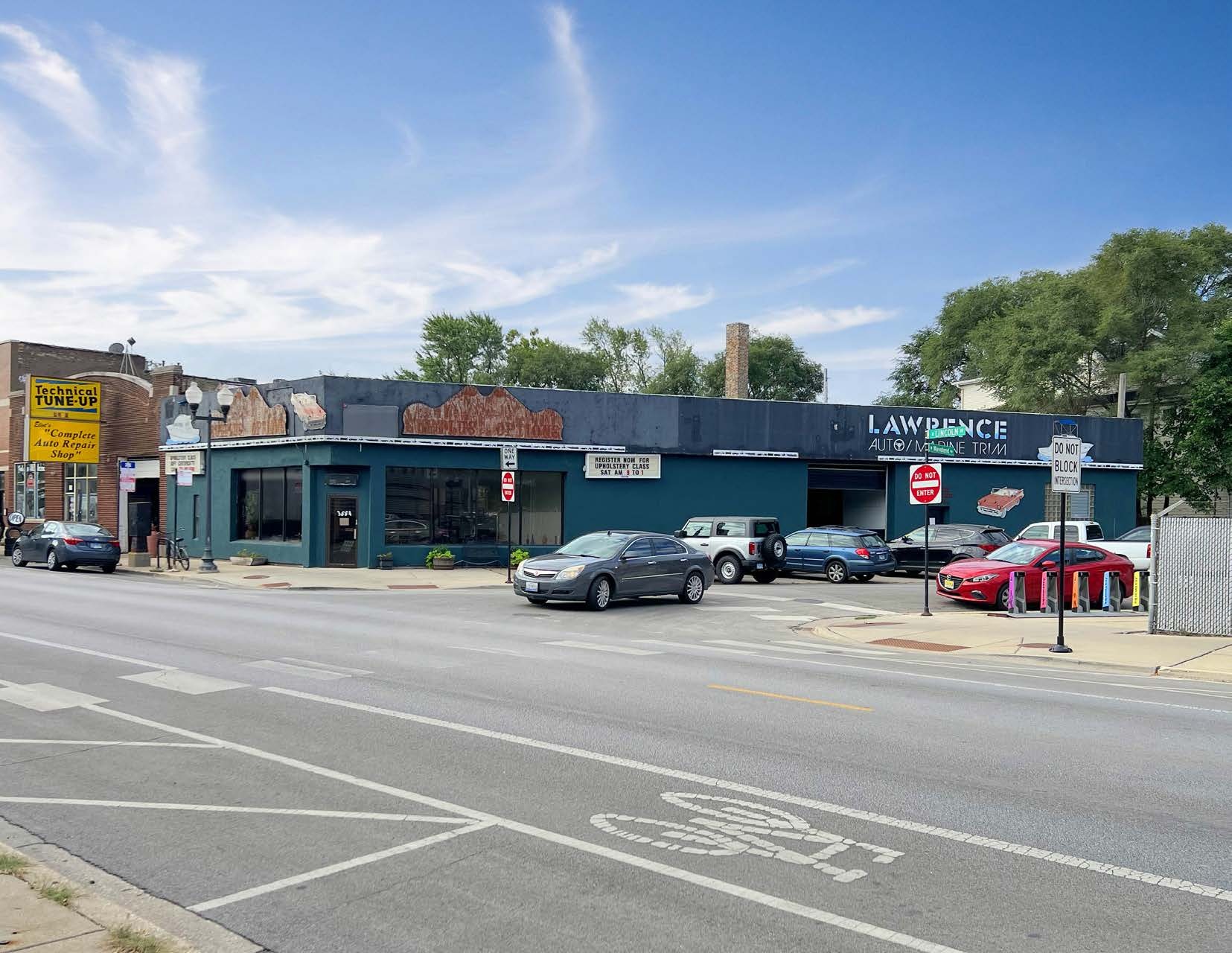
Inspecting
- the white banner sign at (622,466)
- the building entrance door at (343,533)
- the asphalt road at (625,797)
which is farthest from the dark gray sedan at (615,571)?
the building entrance door at (343,533)

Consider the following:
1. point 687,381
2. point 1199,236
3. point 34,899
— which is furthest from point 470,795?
point 687,381

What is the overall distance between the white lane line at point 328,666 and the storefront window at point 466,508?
1977cm

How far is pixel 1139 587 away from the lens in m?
22.0

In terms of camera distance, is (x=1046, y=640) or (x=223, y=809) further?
(x=1046, y=640)

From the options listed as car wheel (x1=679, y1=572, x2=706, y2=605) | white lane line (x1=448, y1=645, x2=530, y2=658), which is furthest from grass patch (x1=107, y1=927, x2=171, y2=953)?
car wheel (x1=679, y1=572, x2=706, y2=605)

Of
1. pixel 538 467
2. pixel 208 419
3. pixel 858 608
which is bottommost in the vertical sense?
pixel 858 608

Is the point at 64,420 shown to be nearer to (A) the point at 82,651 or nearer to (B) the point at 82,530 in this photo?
(B) the point at 82,530

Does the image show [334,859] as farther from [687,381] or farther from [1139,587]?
[687,381]

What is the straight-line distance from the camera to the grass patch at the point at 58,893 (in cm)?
496

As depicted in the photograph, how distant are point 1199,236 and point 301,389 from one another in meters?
42.3

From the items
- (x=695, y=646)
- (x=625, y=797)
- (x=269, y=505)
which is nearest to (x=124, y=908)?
(x=625, y=797)

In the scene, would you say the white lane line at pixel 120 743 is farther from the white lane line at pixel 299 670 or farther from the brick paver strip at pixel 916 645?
the brick paver strip at pixel 916 645

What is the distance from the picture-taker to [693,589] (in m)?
23.0

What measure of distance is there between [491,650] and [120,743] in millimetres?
6263
